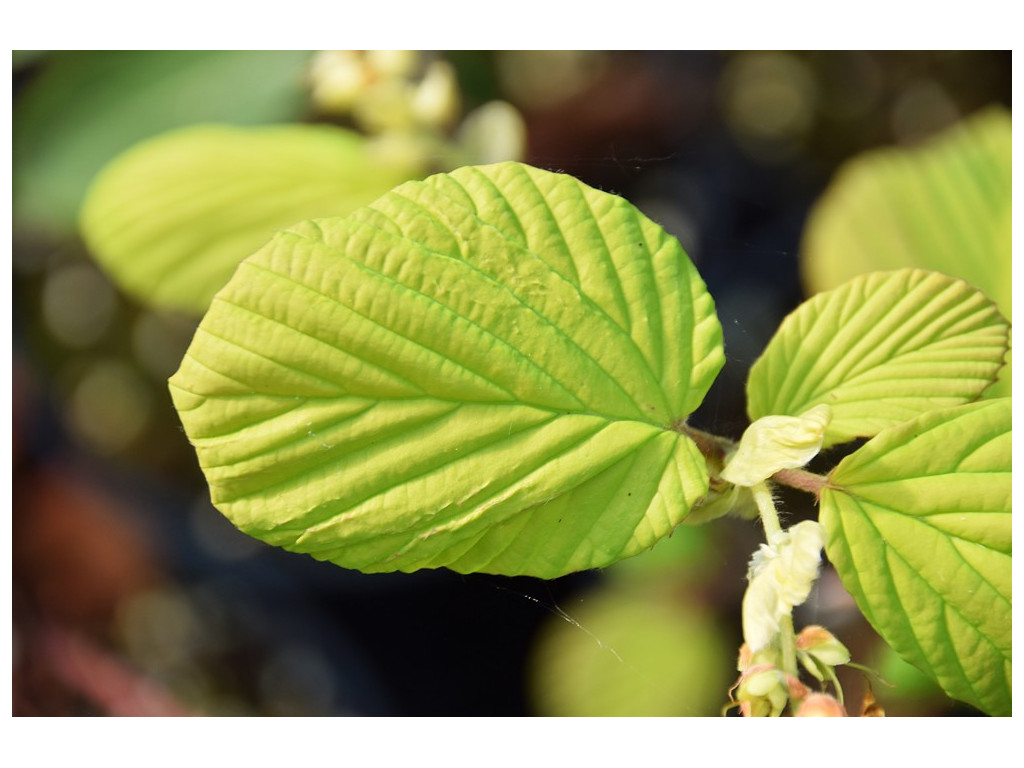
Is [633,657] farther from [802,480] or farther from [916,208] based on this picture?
[916,208]

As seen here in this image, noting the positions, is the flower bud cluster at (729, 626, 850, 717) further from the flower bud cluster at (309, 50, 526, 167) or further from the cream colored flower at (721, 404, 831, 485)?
the flower bud cluster at (309, 50, 526, 167)

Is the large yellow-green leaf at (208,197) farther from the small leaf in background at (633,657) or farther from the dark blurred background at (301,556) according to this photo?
the small leaf in background at (633,657)

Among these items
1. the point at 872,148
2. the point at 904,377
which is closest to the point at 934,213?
the point at 872,148

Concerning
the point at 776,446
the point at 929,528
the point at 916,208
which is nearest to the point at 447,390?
the point at 776,446

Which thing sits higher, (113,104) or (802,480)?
(113,104)

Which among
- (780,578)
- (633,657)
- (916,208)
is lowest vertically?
(633,657)

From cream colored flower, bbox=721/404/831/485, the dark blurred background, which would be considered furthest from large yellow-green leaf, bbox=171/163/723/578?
the dark blurred background

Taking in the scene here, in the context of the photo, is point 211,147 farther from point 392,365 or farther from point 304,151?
point 392,365
